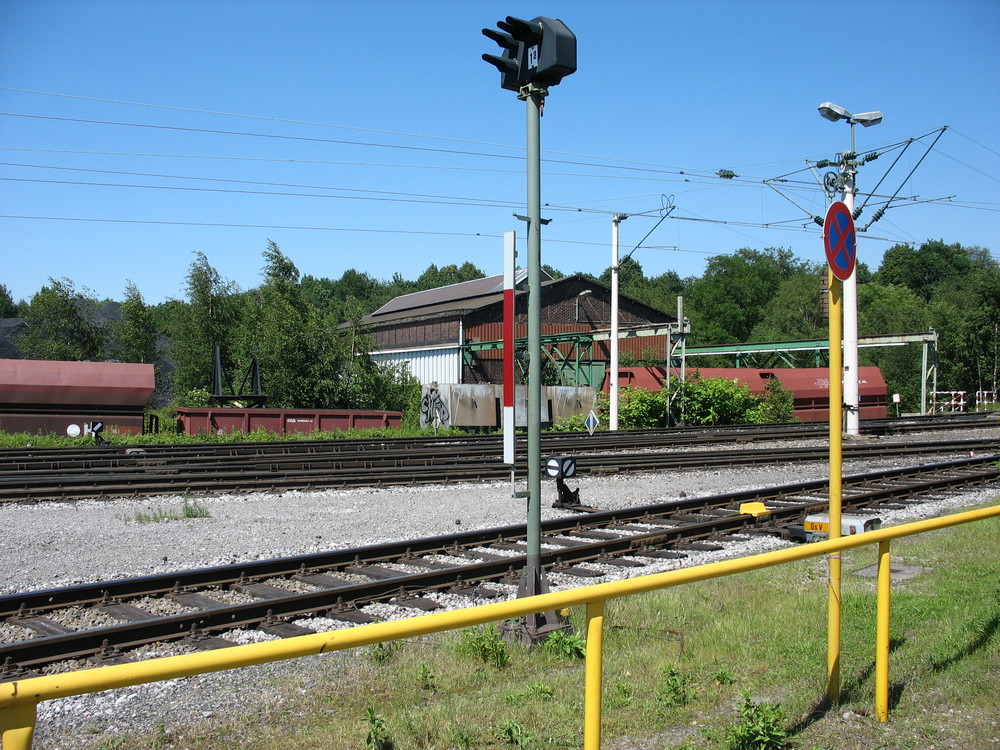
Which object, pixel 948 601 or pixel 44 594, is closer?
pixel 948 601

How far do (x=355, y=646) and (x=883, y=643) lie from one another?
319cm

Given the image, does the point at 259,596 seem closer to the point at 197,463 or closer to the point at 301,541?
the point at 301,541

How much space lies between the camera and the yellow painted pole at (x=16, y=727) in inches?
83.0

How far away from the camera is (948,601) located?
22.0 ft

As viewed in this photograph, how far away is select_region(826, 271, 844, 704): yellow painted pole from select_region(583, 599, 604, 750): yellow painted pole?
194cm

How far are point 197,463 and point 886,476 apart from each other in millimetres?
14914

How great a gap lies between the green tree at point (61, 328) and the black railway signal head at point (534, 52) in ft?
157

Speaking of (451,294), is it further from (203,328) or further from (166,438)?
(166,438)

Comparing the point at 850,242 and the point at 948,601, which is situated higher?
the point at 850,242

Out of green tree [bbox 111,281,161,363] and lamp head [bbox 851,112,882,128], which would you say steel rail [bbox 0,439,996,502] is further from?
green tree [bbox 111,281,161,363]

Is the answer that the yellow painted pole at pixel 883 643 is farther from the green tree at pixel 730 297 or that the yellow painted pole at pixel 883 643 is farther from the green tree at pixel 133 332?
the green tree at pixel 730 297

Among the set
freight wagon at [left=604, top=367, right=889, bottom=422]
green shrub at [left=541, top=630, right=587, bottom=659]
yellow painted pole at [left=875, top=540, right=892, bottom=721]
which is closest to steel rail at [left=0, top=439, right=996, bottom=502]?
green shrub at [left=541, top=630, right=587, bottom=659]

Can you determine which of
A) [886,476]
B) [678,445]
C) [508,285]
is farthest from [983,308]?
[508,285]

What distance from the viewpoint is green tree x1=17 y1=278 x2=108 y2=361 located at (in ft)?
156
